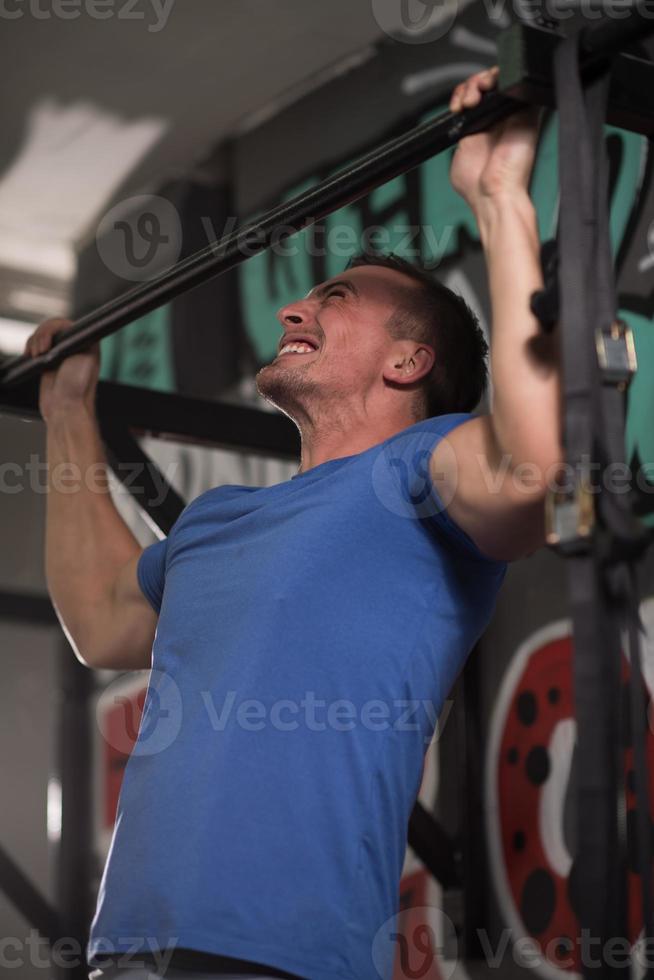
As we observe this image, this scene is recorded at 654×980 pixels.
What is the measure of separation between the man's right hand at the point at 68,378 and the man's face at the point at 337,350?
1.39 ft

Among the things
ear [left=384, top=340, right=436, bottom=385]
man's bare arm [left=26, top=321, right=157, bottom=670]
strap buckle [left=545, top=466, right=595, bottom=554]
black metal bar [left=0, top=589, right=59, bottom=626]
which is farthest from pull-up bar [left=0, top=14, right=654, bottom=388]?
black metal bar [left=0, top=589, right=59, bottom=626]

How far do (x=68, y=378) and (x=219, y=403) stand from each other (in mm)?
295

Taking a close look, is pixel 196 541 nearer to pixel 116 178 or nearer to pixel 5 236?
pixel 116 178

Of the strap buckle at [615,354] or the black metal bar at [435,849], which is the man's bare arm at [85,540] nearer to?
the black metal bar at [435,849]

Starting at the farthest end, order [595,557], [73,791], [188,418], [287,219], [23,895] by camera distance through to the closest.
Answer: [73,791]
[23,895]
[188,418]
[287,219]
[595,557]

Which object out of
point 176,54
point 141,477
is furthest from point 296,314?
point 176,54

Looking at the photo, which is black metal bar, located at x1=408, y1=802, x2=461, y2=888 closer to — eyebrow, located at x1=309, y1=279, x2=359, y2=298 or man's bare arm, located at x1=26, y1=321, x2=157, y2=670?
man's bare arm, located at x1=26, y1=321, x2=157, y2=670

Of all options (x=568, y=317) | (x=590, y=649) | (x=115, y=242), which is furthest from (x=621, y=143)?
(x=115, y=242)

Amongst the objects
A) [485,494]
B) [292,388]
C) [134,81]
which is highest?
[134,81]

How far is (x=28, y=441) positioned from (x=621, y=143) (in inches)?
52.8

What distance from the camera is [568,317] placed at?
1.21 metres

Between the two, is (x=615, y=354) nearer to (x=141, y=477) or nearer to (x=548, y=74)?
(x=548, y=74)

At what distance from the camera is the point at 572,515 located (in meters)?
1.16

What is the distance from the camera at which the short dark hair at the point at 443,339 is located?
1.87 m
